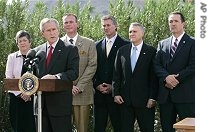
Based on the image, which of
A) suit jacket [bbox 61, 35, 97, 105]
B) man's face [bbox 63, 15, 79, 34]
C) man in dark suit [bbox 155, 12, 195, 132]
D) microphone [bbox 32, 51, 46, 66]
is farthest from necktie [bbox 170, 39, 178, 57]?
microphone [bbox 32, 51, 46, 66]

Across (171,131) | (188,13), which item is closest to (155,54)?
(171,131)

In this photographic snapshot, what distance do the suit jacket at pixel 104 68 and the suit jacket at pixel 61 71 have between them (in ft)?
3.96

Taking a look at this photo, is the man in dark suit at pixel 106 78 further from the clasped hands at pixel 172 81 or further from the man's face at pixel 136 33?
the clasped hands at pixel 172 81

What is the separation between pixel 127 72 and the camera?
19.5 ft

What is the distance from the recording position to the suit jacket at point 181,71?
5668 mm

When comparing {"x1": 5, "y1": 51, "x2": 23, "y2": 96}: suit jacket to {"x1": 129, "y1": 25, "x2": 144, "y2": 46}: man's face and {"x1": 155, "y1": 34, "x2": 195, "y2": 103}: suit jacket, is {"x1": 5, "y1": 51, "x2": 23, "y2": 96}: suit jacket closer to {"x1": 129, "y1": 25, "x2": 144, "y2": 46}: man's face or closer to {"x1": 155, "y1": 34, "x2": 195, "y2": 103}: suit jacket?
{"x1": 129, "y1": 25, "x2": 144, "y2": 46}: man's face

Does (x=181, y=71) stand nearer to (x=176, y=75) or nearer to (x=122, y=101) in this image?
(x=176, y=75)

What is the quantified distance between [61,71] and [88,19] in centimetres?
328

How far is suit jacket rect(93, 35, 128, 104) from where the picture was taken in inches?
247

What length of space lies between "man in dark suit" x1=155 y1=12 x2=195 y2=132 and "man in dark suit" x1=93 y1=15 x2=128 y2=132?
0.72m

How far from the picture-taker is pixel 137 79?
591cm
